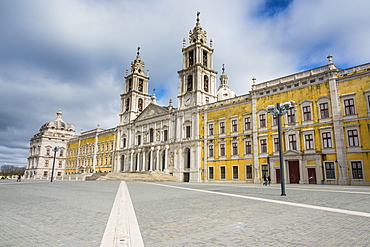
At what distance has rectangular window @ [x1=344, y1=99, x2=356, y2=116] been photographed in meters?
25.9

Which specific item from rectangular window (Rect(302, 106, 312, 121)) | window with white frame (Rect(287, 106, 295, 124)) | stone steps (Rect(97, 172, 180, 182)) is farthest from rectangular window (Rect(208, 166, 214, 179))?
rectangular window (Rect(302, 106, 312, 121))

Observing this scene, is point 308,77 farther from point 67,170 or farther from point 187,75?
point 67,170

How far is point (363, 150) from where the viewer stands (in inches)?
962

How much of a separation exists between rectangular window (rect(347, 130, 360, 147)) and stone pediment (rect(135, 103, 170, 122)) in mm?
30264

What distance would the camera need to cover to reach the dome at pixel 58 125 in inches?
3302

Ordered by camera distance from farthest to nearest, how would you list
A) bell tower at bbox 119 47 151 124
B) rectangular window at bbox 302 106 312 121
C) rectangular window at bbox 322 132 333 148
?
bell tower at bbox 119 47 151 124 → rectangular window at bbox 302 106 312 121 → rectangular window at bbox 322 132 333 148

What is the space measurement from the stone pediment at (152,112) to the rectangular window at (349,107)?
97.0 feet

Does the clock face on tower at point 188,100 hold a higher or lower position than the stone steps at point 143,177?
higher

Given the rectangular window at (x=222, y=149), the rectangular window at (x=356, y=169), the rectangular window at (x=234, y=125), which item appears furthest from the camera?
the rectangular window at (x=222, y=149)

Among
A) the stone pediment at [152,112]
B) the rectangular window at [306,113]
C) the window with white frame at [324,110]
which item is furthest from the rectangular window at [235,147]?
the stone pediment at [152,112]

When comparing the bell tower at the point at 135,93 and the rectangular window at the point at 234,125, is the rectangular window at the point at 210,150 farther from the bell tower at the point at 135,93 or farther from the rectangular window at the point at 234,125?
the bell tower at the point at 135,93

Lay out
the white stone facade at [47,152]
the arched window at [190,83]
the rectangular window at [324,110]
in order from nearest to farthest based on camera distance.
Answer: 1. the rectangular window at [324,110]
2. the arched window at [190,83]
3. the white stone facade at [47,152]

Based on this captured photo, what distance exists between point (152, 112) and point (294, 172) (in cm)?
3150

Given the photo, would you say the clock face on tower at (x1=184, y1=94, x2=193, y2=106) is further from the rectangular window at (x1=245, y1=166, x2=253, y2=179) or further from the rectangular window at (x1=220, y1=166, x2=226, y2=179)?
the rectangular window at (x1=245, y1=166, x2=253, y2=179)
